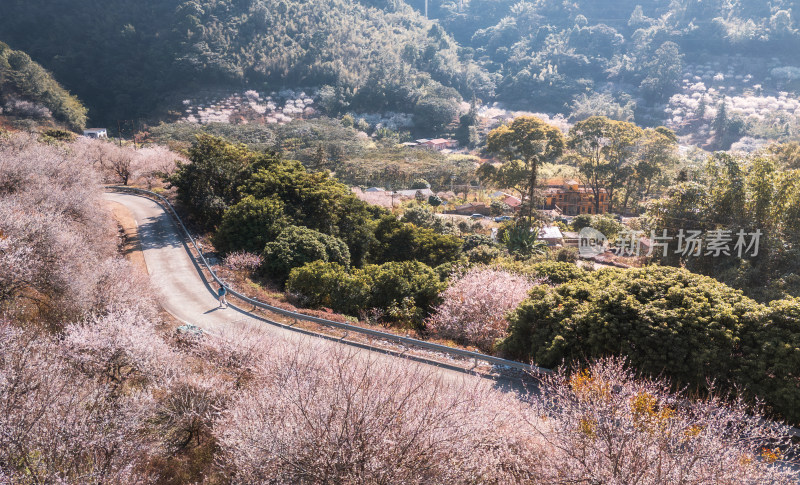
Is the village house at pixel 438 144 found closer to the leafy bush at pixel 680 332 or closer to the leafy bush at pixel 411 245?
the leafy bush at pixel 411 245

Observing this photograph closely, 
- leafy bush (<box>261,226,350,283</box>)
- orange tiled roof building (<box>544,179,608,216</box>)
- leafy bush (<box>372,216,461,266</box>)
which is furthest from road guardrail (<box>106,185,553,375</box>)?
orange tiled roof building (<box>544,179,608,216</box>)

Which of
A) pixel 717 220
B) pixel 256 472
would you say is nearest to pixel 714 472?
pixel 256 472

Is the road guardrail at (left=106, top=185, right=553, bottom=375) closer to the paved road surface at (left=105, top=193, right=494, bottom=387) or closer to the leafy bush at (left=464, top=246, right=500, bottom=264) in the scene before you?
the paved road surface at (left=105, top=193, right=494, bottom=387)

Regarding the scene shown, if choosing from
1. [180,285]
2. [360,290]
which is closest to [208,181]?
[180,285]

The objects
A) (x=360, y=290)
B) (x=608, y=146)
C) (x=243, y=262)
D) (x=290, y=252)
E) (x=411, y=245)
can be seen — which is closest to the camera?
(x=360, y=290)

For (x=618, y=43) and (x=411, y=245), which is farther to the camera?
(x=618, y=43)

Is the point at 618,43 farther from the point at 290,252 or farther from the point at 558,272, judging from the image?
the point at 290,252
